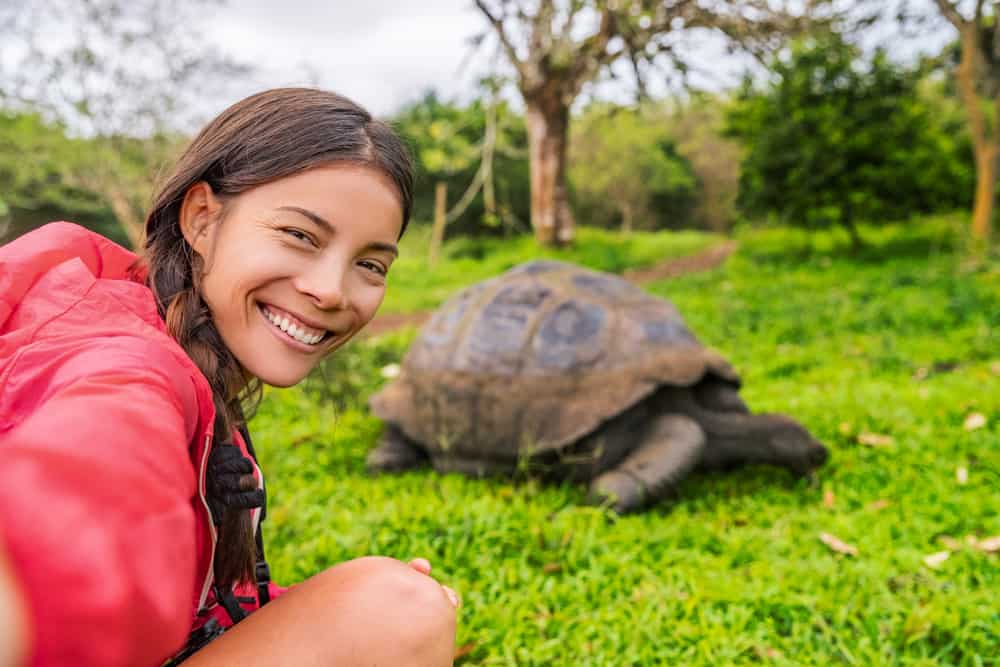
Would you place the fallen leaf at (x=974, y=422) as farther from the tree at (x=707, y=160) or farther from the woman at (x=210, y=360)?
the tree at (x=707, y=160)

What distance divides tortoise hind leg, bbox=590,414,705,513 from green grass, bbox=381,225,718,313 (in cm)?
547

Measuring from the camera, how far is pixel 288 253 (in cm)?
96

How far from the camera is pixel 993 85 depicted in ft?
24.4

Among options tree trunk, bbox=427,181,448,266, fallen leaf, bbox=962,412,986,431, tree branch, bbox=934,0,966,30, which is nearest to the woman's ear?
fallen leaf, bbox=962,412,986,431

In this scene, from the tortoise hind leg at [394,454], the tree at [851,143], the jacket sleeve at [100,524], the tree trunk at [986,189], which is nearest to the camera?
the jacket sleeve at [100,524]

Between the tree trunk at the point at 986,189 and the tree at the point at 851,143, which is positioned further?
the tree at the point at 851,143

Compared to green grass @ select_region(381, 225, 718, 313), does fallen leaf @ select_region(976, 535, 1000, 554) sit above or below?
below

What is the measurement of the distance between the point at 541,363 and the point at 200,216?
6.75 ft

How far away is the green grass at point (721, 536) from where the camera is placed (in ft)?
6.05

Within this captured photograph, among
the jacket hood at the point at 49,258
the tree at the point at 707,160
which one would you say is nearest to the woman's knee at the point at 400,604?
the jacket hood at the point at 49,258

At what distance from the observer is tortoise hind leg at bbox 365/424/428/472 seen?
3.30 meters

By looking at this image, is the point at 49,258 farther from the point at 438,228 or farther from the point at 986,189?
the point at 986,189

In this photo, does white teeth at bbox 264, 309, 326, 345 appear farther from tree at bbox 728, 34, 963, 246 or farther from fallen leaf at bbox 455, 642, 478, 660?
tree at bbox 728, 34, 963, 246

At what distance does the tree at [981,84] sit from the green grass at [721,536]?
393 centimetres
